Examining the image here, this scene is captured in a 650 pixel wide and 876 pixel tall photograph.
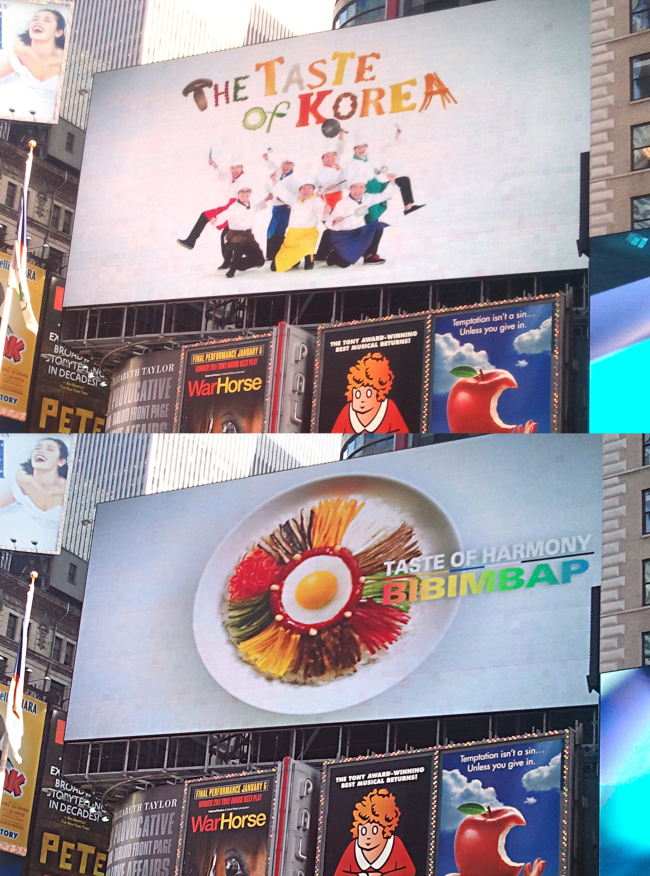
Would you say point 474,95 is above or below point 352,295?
above

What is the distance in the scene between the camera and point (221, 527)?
61.2m

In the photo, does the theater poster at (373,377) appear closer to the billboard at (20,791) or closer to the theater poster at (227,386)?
the theater poster at (227,386)

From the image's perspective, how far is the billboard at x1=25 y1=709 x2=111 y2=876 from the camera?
67.1 m

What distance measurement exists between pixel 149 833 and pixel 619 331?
25318mm

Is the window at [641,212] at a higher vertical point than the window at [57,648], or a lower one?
higher

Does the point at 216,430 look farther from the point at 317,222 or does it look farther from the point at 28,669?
the point at 28,669

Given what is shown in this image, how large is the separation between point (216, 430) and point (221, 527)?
3.97 m

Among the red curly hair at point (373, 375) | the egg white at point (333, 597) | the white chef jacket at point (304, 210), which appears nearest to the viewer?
the egg white at point (333, 597)

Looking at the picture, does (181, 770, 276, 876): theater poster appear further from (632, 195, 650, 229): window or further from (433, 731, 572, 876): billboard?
(632, 195, 650, 229): window

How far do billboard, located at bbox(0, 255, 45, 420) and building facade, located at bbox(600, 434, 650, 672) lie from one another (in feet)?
96.1

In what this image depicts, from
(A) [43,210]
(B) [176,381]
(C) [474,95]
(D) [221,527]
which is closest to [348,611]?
(D) [221,527]

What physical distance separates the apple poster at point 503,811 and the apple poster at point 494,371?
39.7 feet

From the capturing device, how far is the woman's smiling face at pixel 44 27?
73875mm

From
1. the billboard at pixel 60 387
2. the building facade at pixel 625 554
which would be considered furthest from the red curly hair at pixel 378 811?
the billboard at pixel 60 387
